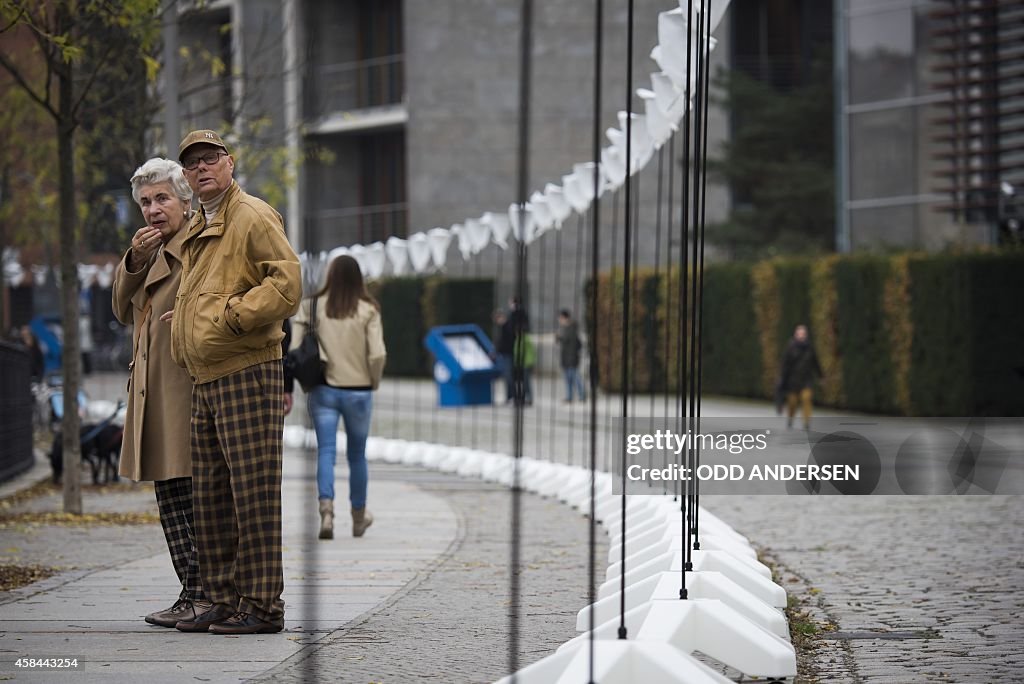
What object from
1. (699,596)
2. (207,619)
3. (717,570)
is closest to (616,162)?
(717,570)

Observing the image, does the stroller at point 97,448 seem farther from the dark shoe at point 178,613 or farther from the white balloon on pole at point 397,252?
the dark shoe at point 178,613

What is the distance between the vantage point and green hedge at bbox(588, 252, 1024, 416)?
939 inches

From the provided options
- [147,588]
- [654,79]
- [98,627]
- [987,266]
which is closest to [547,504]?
[654,79]

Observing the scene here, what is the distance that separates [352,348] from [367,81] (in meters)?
38.1

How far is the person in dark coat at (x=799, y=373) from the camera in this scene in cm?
2288

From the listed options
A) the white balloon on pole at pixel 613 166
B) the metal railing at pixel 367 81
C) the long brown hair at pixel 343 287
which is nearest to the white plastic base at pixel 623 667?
the long brown hair at pixel 343 287

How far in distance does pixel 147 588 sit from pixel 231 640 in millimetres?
1820

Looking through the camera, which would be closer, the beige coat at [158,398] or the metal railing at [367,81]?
the beige coat at [158,398]

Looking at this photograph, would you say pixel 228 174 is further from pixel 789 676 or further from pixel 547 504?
pixel 547 504

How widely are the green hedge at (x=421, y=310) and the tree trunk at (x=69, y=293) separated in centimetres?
3003

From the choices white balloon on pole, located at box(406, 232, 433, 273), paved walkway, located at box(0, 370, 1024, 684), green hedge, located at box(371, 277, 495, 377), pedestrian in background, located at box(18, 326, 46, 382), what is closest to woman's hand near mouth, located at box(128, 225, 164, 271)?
paved walkway, located at box(0, 370, 1024, 684)

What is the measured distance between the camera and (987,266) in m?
23.8

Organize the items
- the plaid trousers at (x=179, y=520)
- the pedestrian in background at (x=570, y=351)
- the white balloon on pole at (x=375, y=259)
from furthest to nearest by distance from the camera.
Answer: the pedestrian in background at (x=570, y=351) < the white balloon on pole at (x=375, y=259) < the plaid trousers at (x=179, y=520)

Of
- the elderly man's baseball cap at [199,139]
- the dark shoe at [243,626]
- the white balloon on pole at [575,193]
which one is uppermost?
the white balloon on pole at [575,193]
